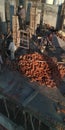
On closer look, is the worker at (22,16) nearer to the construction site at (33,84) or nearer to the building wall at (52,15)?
the construction site at (33,84)

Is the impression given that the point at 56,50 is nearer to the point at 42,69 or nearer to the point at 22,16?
the point at 42,69

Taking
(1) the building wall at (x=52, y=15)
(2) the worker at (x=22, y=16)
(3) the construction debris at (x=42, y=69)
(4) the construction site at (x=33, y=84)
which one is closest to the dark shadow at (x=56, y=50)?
(4) the construction site at (x=33, y=84)

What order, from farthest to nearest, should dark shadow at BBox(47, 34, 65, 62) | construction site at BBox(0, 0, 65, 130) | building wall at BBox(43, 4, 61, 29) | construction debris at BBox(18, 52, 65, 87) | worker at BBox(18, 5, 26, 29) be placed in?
building wall at BBox(43, 4, 61, 29), worker at BBox(18, 5, 26, 29), dark shadow at BBox(47, 34, 65, 62), construction debris at BBox(18, 52, 65, 87), construction site at BBox(0, 0, 65, 130)

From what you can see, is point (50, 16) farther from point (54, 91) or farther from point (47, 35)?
point (54, 91)

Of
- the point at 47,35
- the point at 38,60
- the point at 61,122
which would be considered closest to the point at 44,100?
the point at 61,122

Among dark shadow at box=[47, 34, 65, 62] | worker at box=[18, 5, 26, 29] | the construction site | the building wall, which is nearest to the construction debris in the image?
the construction site

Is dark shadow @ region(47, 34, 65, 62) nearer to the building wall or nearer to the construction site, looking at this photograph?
the construction site

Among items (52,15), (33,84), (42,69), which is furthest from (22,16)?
(33,84)
